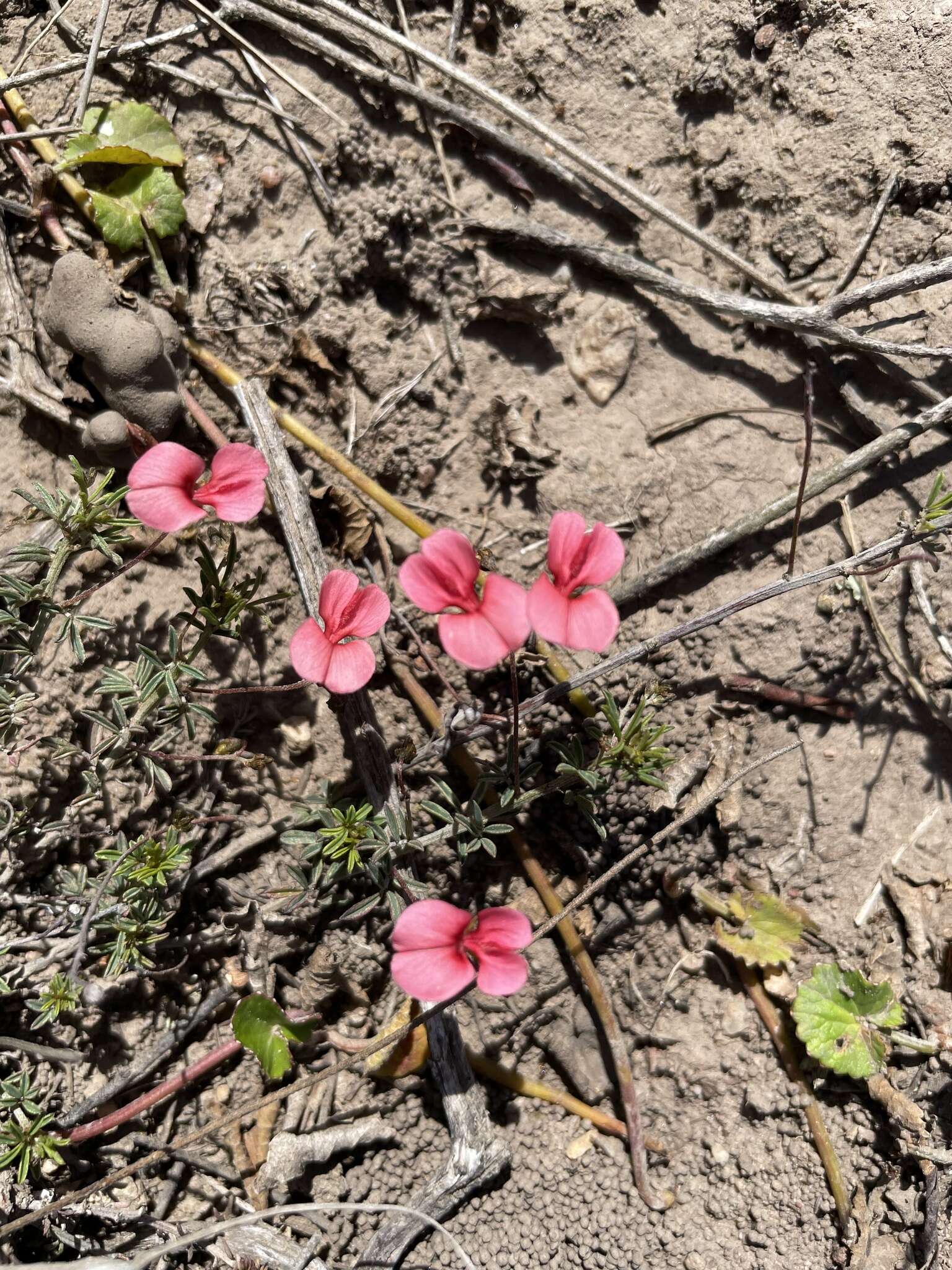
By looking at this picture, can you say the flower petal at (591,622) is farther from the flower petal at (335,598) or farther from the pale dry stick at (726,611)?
the flower petal at (335,598)

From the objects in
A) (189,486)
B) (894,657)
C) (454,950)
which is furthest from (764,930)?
(189,486)

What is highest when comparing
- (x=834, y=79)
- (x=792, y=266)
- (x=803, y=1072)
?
(x=834, y=79)

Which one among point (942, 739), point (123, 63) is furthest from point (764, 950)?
point (123, 63)

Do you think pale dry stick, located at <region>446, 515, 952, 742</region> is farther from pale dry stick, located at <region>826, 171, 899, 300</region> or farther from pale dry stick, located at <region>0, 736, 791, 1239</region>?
pale dry stick, located at <region>826, 171, 899, 300</region>

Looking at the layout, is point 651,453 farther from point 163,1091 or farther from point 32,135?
point 163,1091

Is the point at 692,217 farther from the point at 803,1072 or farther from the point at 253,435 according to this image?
the point at 803,1072

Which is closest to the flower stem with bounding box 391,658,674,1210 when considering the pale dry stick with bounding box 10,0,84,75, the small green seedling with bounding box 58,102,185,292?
the small green seedling with bounding box 58,102,185,292
